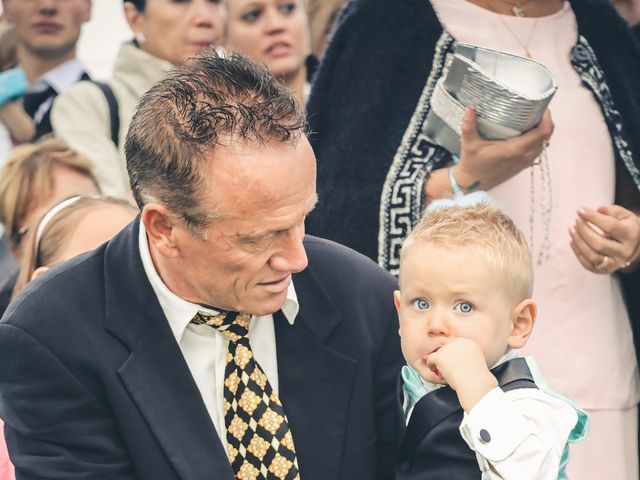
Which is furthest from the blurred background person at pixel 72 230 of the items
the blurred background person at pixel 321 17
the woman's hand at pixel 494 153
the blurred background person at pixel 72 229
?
the blurred background person at pixel 321 17

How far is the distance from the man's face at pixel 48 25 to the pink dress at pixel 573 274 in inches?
79.0

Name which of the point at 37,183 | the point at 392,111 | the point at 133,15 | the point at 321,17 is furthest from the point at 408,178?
the point at 321,17

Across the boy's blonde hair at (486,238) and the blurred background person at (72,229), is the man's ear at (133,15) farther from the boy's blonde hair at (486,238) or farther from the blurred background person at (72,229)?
the boy's blonde hair at (486,238)

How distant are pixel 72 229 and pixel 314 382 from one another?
116 cm

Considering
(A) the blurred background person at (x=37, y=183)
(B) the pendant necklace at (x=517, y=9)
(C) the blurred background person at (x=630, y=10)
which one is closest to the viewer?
(B) the pendant necklace at (x=517, y=9)

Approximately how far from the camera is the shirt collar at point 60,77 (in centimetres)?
469

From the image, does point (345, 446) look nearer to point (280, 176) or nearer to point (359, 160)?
point (280, 176)

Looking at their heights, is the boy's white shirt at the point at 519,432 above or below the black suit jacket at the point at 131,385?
above

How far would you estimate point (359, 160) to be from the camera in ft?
10.7

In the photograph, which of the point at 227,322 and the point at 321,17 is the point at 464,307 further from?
the point at 321,17

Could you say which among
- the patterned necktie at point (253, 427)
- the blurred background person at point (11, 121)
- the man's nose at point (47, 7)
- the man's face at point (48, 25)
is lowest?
the blurred background person at point (11, 121)

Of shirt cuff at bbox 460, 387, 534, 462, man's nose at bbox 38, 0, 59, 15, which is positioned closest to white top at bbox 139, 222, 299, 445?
shirt cuff at bbox 460, 387, 534, 462

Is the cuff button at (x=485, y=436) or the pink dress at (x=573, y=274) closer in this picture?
the cuff button at (x=485, y=436)

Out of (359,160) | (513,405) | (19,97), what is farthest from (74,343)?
(19,97)
